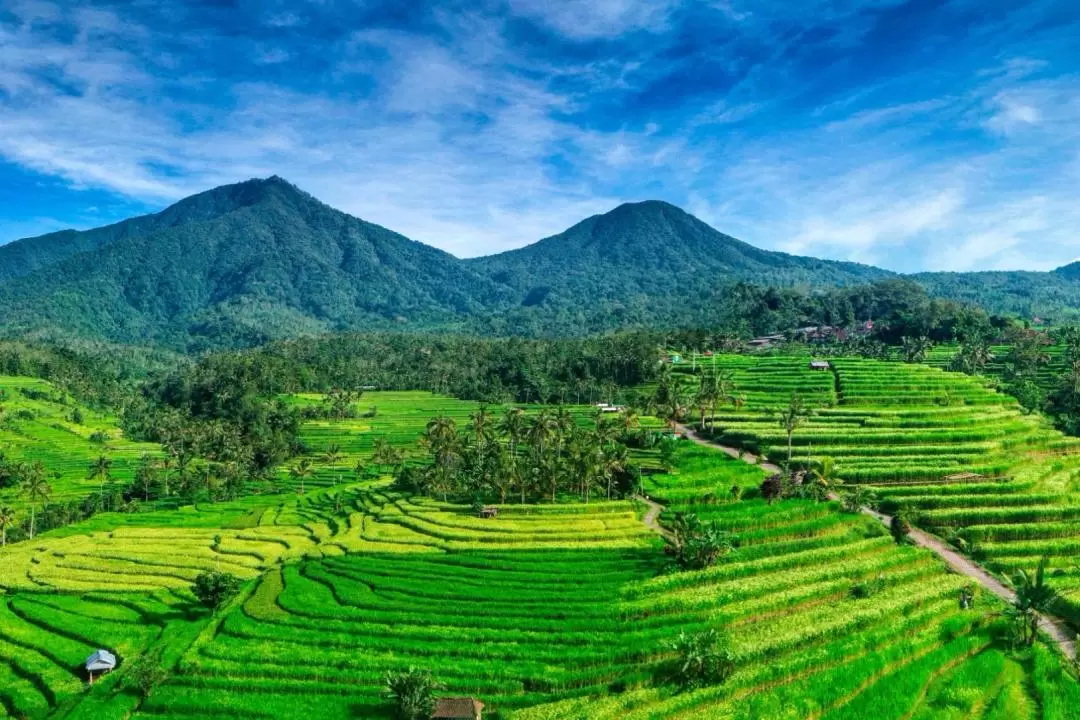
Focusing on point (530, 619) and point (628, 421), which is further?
point (628, 421)

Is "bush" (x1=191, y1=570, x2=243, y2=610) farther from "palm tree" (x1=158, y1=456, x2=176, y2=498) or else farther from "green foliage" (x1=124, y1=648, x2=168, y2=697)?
"palm tree" (x1=158, y1=456, x2=176, y2=498)

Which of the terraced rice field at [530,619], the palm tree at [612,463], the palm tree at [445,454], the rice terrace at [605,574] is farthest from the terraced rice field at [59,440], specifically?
the palm tree at [612,463]

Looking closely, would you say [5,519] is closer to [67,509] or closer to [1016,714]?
[67,509]

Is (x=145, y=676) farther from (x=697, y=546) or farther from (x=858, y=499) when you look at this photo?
(x=858, y=499)

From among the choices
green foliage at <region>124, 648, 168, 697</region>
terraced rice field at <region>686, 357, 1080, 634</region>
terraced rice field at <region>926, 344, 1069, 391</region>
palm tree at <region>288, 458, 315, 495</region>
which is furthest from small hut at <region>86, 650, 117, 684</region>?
terraced rice field at <region>926, 344, 1069, 391</region>

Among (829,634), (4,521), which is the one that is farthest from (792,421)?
(4,521)

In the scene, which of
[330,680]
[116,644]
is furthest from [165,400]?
[330,680]

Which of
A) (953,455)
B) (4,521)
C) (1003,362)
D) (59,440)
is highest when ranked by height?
(1003,362)
